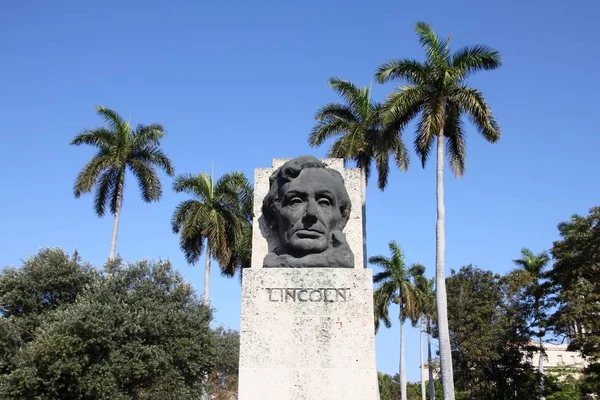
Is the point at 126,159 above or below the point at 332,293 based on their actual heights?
above

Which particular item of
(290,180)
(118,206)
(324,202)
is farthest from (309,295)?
(118,206)

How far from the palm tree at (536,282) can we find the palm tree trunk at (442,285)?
18.0m

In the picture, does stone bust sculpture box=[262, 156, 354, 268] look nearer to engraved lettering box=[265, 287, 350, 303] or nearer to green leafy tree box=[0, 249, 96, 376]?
engraved lettering box=[265, 287, 350, 303]

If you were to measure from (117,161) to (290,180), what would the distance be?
23.8m

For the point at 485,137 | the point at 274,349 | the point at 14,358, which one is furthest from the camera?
the point at 485,137

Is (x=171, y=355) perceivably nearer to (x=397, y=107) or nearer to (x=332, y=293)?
(x=397, y=107)

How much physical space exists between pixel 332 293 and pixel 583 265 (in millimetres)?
26991

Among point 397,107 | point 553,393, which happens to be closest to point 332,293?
point 397,107

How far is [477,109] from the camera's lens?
827 inches

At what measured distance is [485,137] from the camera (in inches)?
848

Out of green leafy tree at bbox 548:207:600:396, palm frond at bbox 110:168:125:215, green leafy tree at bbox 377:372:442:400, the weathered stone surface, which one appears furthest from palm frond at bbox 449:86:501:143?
green leafy tree at bbox 377:372:442:400

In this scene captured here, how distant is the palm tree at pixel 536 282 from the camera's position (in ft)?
116

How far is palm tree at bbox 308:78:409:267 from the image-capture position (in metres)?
26.4

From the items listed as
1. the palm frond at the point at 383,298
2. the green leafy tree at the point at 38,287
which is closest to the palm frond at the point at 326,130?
the green leafy tree at the point at 38,287
